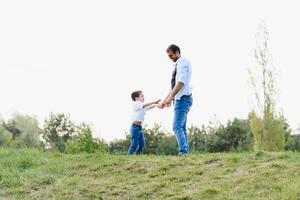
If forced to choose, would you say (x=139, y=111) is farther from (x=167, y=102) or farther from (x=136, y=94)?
(x=167, y=102)

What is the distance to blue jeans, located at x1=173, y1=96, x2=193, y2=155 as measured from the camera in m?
8.88

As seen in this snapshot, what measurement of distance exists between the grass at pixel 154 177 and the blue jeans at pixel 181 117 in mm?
308

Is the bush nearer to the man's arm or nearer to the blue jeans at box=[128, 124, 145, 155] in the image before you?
the blue jeans at box=[128, 124, 145, 155]

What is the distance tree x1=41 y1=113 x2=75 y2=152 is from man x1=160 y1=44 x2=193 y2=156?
47.8 feet

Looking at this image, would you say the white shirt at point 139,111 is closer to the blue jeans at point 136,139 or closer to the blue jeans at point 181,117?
the blue jeans at point 136,139

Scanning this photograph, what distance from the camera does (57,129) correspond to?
942 inches

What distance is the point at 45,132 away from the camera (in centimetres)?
2434

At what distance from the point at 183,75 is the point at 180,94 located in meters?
0.32

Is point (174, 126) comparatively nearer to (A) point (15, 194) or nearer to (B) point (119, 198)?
(B) point (119, 198)

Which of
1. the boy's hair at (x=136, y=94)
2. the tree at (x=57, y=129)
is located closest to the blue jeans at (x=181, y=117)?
the boy's hair at (x=136, y=94)

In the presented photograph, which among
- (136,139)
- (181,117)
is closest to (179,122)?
(181,117)

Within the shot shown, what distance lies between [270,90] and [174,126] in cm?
1040

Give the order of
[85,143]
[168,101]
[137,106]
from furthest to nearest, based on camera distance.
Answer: [85,143] < [137,106] < [168,101]

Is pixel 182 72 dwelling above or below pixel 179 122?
above
